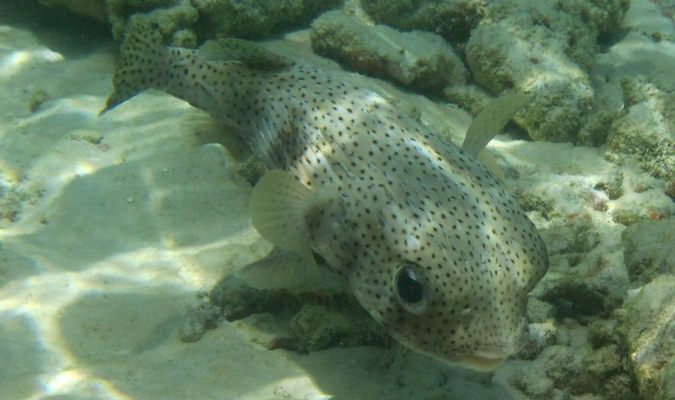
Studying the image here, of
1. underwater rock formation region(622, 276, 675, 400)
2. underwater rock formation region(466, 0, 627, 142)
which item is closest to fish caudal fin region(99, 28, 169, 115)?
underwater rock formation region(622, 276, 675, 400)

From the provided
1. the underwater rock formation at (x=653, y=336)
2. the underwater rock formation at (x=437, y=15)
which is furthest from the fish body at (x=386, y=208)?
the underwater rock formation at (x=437, y=15)

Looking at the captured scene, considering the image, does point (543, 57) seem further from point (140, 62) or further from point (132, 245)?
point (132, 245)

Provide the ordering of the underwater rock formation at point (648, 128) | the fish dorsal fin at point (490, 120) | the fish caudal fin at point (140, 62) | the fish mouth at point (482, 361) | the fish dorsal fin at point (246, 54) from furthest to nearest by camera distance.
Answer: the underwater rock formation at point (648, 128)
the fish caudal fin at point (140, 62)
the fish dorsal fin at point (246, 54)
the fish dorsal fin at point (490, 120)
the fish mouth at point (482, 361)

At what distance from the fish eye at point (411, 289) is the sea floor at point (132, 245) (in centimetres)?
93

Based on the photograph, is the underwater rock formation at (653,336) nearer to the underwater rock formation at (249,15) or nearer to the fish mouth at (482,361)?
the fish mouth at (482,361)

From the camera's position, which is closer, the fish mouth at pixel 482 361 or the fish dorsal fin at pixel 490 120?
the fish mouth at pixel 482 361

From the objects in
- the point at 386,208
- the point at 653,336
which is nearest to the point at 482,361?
the point at 386,208

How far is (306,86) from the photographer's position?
3904 millimetres

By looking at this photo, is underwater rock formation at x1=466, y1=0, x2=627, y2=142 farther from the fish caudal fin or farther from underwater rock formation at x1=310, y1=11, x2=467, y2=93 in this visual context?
the fish caudal fin

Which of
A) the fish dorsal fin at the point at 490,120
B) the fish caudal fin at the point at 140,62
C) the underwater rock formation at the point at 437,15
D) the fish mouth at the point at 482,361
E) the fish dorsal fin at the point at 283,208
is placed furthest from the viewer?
the underwater rock formation at the point at 437,15

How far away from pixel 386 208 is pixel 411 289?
18.4 inches

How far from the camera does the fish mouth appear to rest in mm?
2741

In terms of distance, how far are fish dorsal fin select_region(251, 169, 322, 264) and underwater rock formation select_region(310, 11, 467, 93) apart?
389 centimetres

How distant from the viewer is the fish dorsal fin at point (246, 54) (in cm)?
409
